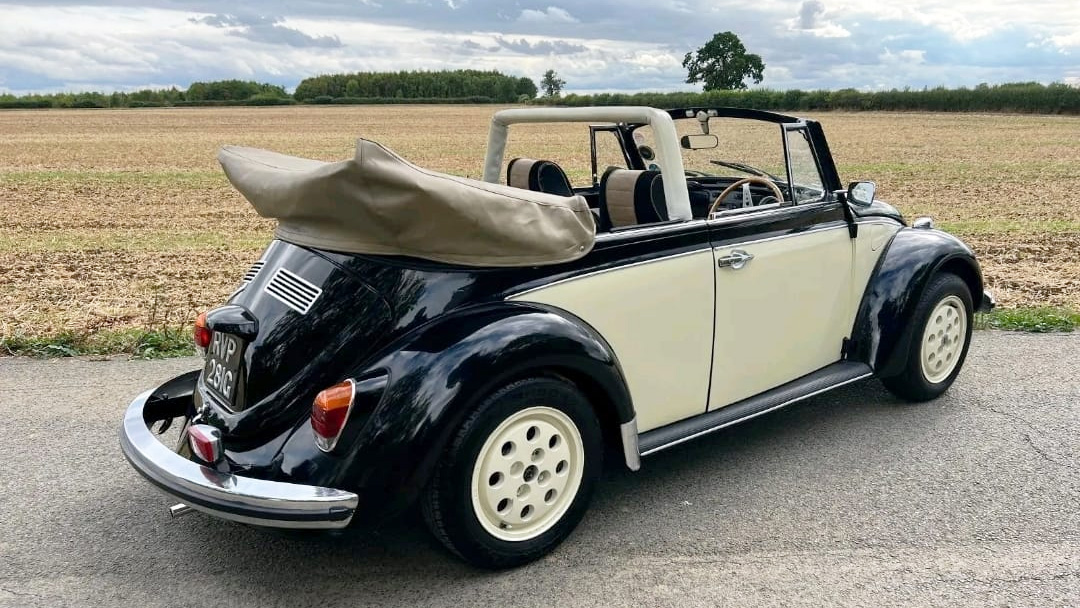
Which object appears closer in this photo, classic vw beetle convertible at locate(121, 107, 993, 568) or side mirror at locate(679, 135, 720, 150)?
classic vw beetle convertible at locate(121, 107, 993, 568)

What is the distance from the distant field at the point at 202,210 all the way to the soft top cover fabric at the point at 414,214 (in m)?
1.84

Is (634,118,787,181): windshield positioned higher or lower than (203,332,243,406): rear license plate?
higher

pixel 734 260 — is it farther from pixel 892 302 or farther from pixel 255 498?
pixel 255 498

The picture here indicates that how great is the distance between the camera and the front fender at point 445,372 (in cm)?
262

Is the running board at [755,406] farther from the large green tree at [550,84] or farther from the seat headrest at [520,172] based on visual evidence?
the large green tree at [550,84]

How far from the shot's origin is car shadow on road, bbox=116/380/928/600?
115 inches

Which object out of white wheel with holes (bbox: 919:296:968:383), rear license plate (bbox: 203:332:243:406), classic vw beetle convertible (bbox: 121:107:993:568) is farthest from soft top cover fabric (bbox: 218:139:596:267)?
white wheel with holes (bbox: 919:296:968:383)

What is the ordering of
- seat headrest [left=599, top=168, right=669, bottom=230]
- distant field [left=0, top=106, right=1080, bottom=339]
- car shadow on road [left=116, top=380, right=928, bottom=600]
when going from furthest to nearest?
distant field [left=0, top=106, right=1080, bottom=339] < seat headrest [left=599, top=168, right=669, bottom=230] < car shadow on road [left=116, top=380, right=928, bottom=600]

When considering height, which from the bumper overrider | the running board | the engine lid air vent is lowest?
the running board

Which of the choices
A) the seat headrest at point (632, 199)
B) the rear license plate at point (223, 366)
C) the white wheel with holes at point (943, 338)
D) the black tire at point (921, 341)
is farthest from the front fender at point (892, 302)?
the rear license plate at point (223, 366)

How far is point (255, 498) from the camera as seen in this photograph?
8.40 ft

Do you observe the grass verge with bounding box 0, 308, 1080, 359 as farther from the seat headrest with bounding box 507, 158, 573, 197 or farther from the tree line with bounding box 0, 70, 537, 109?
the tree line with bounding box 0, 70, 537, 109

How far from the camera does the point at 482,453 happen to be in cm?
280

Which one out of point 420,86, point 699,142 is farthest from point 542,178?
point 420,86
